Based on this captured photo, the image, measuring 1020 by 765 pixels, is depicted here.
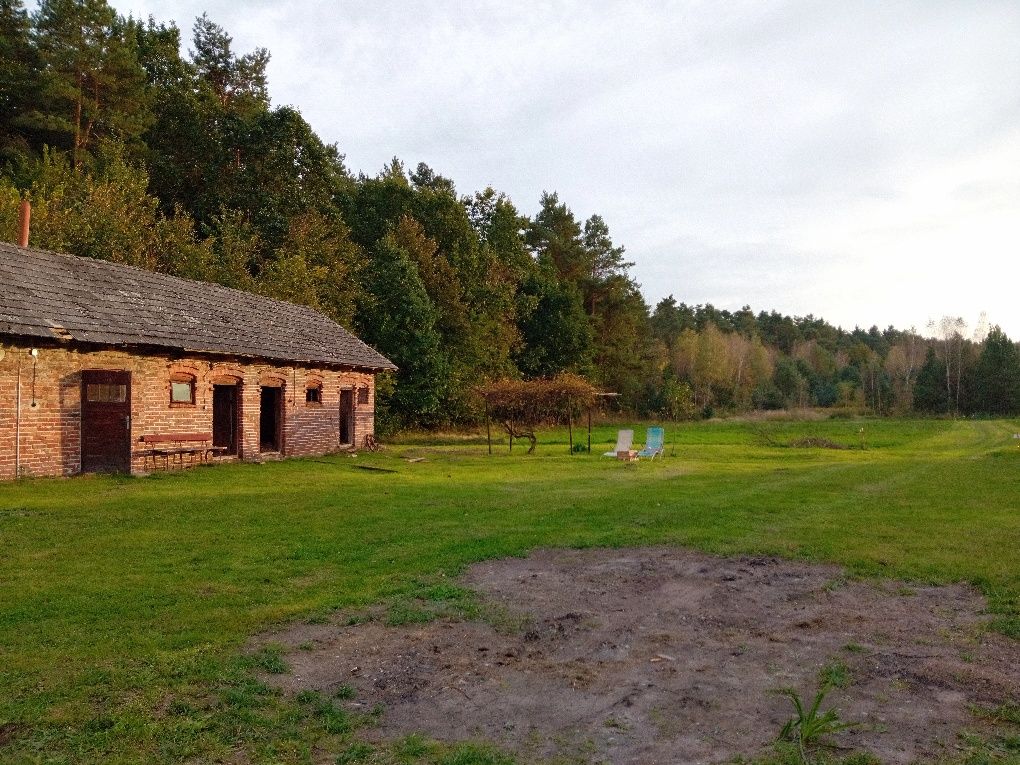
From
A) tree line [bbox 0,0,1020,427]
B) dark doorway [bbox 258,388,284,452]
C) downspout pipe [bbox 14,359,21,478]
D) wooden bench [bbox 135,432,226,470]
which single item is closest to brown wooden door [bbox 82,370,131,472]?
wooden bench [bbox 135,432,226,470]

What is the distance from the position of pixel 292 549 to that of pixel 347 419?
16988 millimetres

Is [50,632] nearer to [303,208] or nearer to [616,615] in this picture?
[616,615]

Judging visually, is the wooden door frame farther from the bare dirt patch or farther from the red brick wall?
the bare dirt patch

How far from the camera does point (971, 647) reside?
5480mm

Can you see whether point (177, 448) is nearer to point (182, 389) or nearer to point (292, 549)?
point (182, 389)

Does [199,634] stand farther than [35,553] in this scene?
No

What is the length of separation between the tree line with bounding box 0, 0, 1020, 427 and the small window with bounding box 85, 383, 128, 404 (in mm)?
11317

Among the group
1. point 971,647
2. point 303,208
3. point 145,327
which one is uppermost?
point 303,208

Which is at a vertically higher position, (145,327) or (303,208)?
(303,208)

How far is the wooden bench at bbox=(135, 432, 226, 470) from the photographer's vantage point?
17.1 m

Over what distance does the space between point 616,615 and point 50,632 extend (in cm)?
461

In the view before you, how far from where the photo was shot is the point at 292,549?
8.87 metres

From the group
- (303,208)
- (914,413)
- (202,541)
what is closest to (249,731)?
(202,541)

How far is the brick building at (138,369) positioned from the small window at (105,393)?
23 mm
